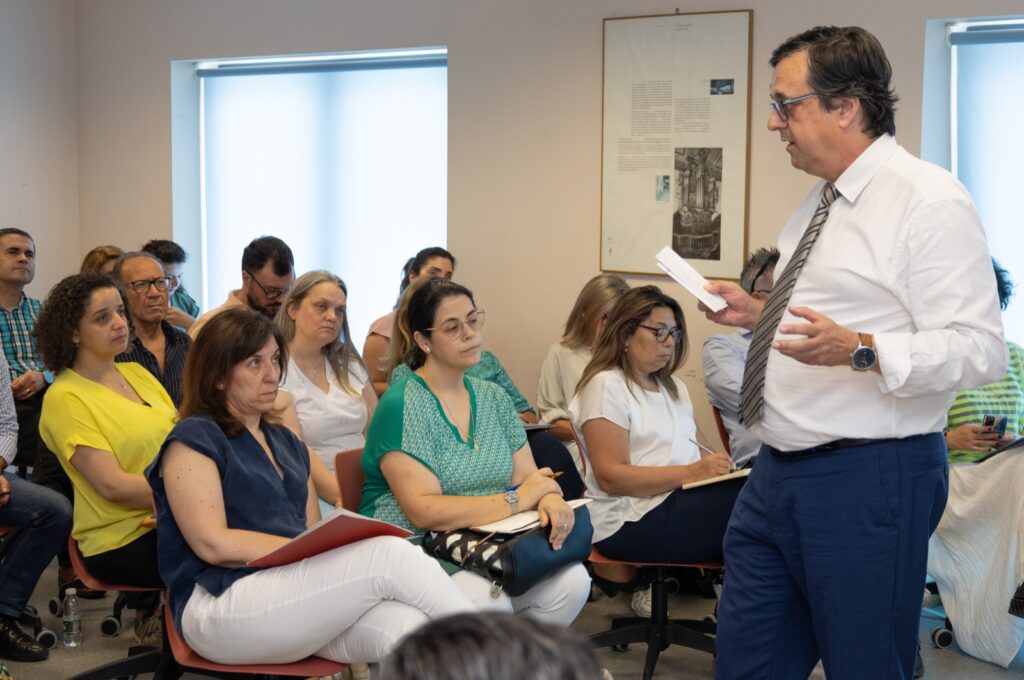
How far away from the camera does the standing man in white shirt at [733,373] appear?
162 inches

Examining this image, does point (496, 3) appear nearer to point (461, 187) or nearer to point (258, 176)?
point (461, 187)

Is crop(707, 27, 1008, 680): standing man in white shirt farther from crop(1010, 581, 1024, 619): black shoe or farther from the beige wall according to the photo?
the beige wall

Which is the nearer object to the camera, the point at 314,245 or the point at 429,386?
the point at 429,386

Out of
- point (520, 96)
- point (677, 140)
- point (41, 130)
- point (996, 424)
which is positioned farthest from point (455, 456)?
point (41, 130)

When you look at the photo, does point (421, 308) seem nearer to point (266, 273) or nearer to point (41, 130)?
point (266, 273)

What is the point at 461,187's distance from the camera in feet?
18.4

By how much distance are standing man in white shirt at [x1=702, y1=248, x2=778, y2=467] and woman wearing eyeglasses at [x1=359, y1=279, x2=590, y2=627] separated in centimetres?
112

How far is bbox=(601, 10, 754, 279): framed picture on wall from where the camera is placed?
4.91 metres

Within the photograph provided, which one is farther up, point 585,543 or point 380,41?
point 380,41

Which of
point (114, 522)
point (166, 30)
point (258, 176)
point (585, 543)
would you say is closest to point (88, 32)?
point (166, 30)

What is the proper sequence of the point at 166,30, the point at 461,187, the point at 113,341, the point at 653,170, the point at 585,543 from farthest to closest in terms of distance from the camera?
the point at 166,30
the point at 461,187
the point at 653,170
the point at 113,341
the point at 585,543

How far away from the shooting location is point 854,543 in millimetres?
2117

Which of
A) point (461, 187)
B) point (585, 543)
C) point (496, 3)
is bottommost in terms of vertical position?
point (585, 543)

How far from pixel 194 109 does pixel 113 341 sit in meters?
3.23
